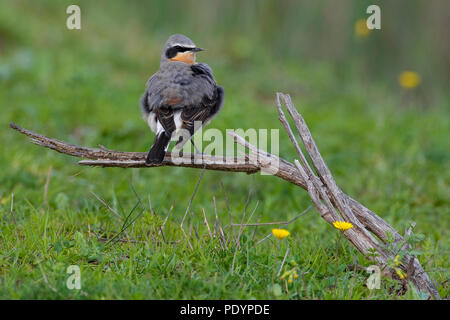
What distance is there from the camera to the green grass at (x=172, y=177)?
3.42 metres

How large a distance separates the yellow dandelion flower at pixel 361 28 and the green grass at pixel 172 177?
718 millimetres

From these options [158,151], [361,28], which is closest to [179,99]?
[158,151]

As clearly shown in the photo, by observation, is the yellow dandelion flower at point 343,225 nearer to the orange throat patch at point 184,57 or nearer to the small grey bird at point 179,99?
the small grey bird at point 179,99

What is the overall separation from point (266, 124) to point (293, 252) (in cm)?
419

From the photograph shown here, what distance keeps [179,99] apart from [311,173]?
4.43 feet

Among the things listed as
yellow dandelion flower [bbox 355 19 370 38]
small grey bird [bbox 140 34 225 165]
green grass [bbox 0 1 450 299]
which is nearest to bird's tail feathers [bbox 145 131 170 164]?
small grey bird [bbox 140 34 225 165]

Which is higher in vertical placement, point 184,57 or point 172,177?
point 184,57

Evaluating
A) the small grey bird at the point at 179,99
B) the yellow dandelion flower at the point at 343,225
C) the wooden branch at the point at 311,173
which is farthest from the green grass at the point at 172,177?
the small grey bird at the point at 179,99

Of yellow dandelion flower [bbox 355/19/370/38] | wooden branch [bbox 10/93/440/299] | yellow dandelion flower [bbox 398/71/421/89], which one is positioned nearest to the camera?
wooden branch [bbox 10/93/440/299]

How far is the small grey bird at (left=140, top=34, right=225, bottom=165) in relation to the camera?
4387 millimetres

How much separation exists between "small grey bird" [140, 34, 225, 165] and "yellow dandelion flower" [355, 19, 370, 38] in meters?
5.09

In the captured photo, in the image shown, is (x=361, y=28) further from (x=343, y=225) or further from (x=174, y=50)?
(x=343, y=225)

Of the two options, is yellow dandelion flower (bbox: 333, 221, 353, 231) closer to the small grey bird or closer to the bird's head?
the small grey bird

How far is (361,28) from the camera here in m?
9.30
